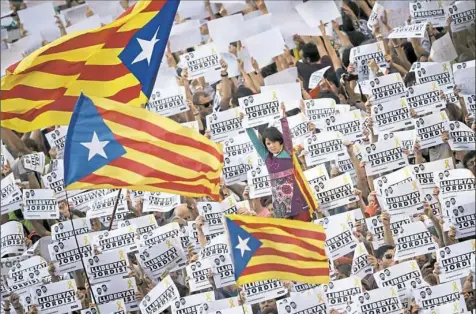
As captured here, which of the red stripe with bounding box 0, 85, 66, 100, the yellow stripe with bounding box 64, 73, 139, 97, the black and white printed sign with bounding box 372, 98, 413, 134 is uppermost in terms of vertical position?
the red stripe with bounding box 0, 85, 66, 100

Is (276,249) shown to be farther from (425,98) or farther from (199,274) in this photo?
(425,98)

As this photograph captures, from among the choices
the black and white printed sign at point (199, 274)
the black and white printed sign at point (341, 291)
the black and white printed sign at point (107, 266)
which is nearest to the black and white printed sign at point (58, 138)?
the black and white printed sign at point (107, 266)

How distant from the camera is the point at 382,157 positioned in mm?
15141

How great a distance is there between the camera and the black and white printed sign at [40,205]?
636 inches

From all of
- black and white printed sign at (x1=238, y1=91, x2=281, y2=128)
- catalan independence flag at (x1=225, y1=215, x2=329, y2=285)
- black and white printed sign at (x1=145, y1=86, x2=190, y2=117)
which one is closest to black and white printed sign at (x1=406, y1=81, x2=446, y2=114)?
black and white printed sign at (x1=238, y1=91, x2=281, y2=128)

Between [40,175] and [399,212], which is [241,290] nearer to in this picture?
[399,212]

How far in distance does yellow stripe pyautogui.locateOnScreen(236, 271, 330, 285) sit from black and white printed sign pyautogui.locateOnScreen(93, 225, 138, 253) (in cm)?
218

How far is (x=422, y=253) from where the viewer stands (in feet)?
46.1

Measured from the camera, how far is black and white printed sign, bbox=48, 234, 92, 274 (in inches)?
608

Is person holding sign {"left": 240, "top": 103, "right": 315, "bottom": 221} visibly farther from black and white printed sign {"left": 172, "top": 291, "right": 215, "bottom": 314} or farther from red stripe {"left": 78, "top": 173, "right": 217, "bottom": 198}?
red stripe {"left": 78, "top": 173, "right": 217, "bottom": 198}

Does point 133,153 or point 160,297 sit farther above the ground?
point 133,153

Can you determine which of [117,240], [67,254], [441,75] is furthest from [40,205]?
[441,75]

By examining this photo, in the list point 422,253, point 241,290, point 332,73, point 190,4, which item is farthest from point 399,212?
point 190,4

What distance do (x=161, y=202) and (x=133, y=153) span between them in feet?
8.32
